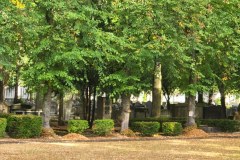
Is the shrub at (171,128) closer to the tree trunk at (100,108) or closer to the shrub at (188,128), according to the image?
the shrub at (188,128)

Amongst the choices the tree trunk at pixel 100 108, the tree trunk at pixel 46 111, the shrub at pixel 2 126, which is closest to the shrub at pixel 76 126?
the tree trunk at pixel 46 111

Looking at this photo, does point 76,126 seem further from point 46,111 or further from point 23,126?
point 23,126

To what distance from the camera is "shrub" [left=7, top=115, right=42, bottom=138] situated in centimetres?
2086

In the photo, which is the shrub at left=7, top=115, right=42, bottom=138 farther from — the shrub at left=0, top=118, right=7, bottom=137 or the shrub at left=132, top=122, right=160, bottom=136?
the shrub at left=132, top=122, right=160, bottom=136

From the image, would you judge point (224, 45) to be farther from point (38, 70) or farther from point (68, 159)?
point (68, 159)

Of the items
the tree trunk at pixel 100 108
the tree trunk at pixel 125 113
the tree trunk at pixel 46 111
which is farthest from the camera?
the tree trunk at pixel 100 108

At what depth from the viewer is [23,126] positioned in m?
20.9

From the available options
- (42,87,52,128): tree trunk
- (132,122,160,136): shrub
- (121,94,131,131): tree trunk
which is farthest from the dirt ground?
(121,94,131,131): tree trunk

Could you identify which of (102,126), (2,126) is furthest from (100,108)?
(2,126)

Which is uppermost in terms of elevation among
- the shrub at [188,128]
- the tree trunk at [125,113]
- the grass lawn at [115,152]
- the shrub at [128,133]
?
the tree trunk at [125,113]

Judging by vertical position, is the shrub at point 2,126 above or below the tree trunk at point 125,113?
below

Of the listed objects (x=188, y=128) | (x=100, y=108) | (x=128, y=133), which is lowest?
(x=128, y=133)

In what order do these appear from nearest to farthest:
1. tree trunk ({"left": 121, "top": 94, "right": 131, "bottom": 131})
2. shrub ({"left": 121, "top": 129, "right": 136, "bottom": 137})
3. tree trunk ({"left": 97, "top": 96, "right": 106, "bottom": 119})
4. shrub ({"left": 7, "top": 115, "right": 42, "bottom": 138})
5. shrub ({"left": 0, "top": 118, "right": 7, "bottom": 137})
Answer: shrub ({"left": 0, "top": 118, "right": 7, "bottom": 137}) → shrub ({"left": 7, "top": 115, "right": 42, "bottom": 138}) → shrub ({"left": 121, "top": 129, "right": 136, "bottom": 137}) → tree trunk ({"left": 121, "top": 94, "right": 131, "bottom": 131}) → tree trunk ({"left": 97, "top": 96, "right": 106, "bottom": 119})

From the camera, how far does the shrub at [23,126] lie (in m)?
20.9
